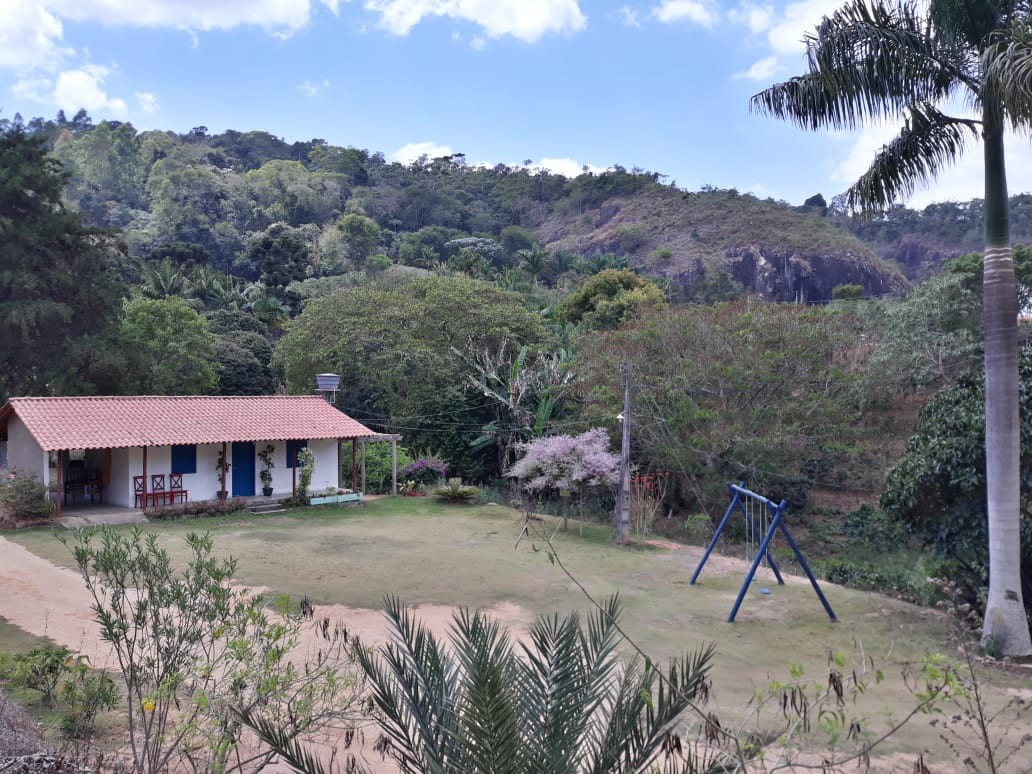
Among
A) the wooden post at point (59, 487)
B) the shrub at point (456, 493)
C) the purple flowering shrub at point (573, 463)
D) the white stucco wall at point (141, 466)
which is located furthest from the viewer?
the shrub at point (456, 493)

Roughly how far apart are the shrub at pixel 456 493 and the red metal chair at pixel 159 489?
675cm

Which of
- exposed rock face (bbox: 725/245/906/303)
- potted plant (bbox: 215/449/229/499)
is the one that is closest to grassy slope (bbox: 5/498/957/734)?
potted plant (bbox: 215/449/229/499)

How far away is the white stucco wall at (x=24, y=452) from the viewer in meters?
16.9

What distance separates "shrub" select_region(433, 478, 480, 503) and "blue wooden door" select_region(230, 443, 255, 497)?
16.0 ft

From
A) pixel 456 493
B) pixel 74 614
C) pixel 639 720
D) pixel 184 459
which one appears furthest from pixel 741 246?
pixel 639 720

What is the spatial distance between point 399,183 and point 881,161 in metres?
79.0

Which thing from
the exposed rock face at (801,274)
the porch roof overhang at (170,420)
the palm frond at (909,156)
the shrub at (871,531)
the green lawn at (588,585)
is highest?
the exposed rock face at (801,274)

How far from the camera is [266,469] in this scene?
64.4 ft

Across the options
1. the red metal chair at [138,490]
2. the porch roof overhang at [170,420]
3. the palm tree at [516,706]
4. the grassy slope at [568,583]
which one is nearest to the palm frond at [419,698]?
the palm tree at [516,706]

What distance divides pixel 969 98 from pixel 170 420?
17267 mm

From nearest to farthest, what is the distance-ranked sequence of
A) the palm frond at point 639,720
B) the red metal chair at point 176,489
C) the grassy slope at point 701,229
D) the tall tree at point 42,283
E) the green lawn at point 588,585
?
the palm frond at point 639,720 → the green lawn at point 588,585 → the red metal chair at point 176,489 → the tall tree at point 42,283 → the grassy slope at point 701,229

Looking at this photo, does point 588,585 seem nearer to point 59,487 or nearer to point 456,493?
point 456,493

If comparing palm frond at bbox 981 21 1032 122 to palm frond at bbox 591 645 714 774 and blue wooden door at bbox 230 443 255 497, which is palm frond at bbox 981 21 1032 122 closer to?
palm frond at bbox 591 645 714 774

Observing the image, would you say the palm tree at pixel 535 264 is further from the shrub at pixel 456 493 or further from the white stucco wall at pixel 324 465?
the shrub at pixel 456 493
